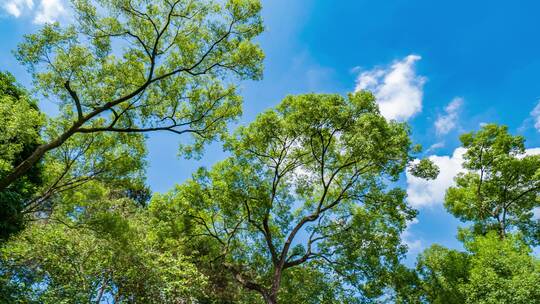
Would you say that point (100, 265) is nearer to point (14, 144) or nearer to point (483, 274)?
point (14, 144)

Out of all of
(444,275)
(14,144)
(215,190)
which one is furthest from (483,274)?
(14,144)

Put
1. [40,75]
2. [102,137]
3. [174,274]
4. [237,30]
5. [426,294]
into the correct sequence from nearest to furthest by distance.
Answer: [40,75] → [237,30] → [174,274] → [102,137] → [426,294]

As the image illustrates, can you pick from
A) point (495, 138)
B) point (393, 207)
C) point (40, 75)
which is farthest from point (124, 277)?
point (495, 138)

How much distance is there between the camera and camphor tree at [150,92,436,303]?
14.7 meters

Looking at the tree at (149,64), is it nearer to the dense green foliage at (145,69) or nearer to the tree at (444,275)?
the dense green foliage at (145,69)

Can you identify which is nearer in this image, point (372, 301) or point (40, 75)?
point (40, 75)

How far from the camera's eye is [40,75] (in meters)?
12.0

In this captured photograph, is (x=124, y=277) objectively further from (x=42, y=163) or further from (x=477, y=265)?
(x=477, y=265)

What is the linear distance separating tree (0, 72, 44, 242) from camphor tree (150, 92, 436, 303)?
4930 millimetres

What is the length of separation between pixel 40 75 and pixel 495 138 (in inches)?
813

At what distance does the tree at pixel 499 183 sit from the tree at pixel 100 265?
15038mm

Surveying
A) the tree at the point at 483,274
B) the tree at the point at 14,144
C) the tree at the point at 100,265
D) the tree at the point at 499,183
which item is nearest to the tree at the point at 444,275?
the tree at the point at 483,274

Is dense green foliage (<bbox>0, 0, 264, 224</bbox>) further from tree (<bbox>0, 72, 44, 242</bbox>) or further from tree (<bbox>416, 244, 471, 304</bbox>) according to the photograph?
tree (<bbox>416, 244, 471, 304</bbox>)

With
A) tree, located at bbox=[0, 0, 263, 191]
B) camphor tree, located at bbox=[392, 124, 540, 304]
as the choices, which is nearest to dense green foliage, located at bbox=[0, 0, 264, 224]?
tree, located at bbox=[0, 0, 263, 191]
